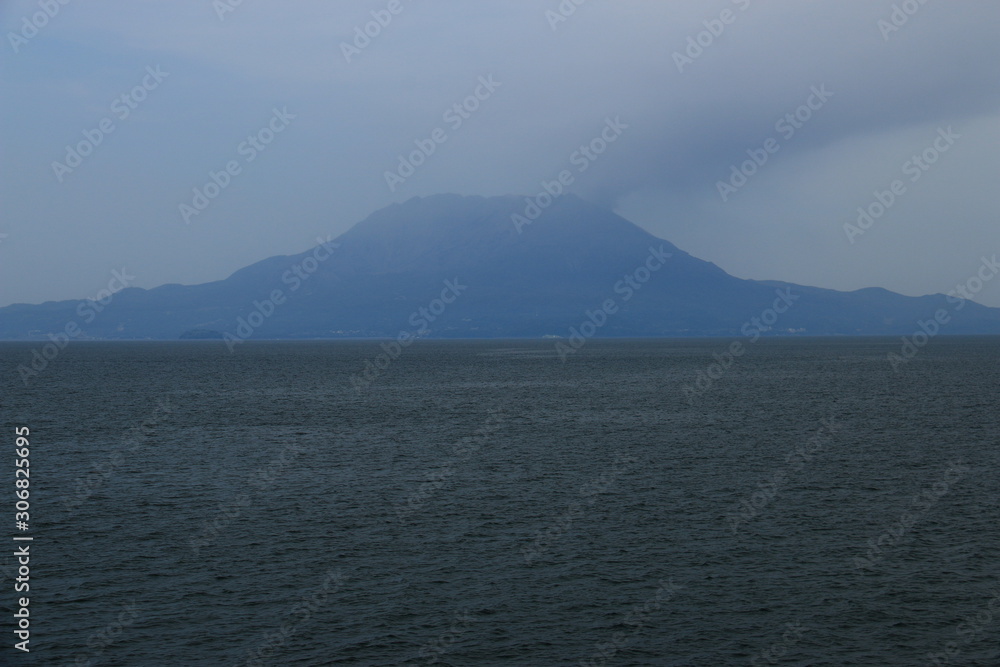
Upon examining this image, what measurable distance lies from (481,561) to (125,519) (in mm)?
20563

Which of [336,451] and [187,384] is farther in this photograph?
[187,384]

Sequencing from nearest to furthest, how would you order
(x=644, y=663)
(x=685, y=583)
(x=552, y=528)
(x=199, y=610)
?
(x=644, y=663) → (x=199, y=610) → (x=685, y=583) → (x=552, y=528)

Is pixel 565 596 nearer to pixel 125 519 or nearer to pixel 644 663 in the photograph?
pixel 644 663

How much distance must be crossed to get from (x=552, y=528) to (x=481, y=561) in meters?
6.37

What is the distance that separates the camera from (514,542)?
40.1m

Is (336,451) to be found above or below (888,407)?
above

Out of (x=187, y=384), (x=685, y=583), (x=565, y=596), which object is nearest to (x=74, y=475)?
(x=565, y=596)

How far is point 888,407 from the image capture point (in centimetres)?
9719

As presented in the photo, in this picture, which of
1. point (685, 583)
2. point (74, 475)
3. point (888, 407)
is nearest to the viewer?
point (685, 583)

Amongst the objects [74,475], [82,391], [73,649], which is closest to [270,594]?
[73,649]

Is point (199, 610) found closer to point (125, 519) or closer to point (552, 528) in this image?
point (125, 519)

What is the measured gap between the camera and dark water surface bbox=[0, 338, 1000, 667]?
1141 inches

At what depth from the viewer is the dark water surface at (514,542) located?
1141 inches

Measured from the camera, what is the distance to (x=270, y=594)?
3319cm
